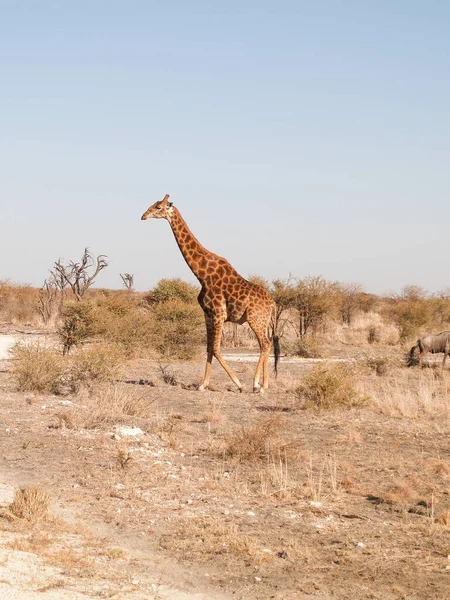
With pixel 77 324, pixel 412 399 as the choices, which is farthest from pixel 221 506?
pixel 77 324

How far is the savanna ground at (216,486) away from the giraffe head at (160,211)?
296cm

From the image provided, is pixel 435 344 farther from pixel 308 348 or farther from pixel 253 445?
pixel 253 445

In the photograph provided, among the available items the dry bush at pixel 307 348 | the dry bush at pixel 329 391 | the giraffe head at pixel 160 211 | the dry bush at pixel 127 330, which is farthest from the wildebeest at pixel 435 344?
the giraffe head at pixel 160 211

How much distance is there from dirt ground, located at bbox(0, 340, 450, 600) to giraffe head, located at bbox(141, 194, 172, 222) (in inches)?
182

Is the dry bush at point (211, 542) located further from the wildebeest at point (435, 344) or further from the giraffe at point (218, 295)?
the wildebeest at point (435, 344)

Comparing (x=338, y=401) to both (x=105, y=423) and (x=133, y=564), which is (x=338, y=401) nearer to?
(x=105, y=423)

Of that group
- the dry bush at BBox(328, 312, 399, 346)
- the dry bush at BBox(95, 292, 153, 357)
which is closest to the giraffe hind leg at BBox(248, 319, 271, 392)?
the dry bush at BBox(95, 292, 153, 357)

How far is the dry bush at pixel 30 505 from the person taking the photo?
7.65m

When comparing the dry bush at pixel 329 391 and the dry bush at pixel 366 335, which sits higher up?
the dry bush at pixel 366 335

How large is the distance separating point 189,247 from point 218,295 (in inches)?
50.4

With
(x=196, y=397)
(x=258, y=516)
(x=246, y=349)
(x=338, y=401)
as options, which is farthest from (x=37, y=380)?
(x=246, y=349)

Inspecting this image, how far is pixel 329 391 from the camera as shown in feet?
51.9

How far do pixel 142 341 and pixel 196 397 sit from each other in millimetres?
8620

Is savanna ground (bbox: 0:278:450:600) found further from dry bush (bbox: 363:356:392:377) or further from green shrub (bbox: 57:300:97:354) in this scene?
green shrub (bbox: 57:300:97:354)
